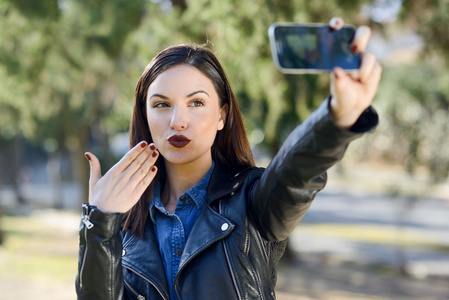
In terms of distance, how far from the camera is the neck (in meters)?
1.70

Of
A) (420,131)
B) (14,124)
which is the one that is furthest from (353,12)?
(14,124)

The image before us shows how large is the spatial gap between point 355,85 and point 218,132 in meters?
0.70

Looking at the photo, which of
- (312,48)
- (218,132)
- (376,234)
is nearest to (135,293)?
(218,132)

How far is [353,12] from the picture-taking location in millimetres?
5691

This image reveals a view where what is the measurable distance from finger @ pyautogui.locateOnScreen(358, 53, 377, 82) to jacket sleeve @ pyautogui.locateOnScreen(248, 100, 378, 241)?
10 centimetres

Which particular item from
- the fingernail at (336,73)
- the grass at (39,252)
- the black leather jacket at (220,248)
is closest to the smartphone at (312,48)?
the fingernail at (336,73)

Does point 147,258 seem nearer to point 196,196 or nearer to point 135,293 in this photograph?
point 135,293

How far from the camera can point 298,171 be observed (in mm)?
1266

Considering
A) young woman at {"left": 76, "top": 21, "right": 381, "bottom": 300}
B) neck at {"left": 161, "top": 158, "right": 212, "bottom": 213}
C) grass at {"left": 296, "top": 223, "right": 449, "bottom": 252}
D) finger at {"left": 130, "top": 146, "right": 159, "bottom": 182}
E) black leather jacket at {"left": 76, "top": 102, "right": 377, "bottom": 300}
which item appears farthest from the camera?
grass at {"left": 296, "top": 223, "right": 449, "bottom": 252}

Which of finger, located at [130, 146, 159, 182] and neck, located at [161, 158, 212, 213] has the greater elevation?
neck, located at [161, 158, 212, 213]

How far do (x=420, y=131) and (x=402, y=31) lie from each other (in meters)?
3.88

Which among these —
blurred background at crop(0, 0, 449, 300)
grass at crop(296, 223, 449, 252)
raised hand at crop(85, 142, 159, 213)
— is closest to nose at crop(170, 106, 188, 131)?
raised hand at crop(85, 142, 159, 213)

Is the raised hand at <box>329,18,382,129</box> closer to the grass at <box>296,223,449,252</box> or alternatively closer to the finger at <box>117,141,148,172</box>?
the finger at <box>117,141,148,172</box>

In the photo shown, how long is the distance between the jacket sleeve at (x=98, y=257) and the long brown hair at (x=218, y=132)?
177mm
